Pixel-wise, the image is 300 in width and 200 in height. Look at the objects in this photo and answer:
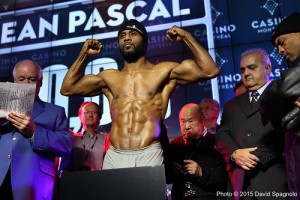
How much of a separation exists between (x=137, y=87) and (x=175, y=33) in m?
0.48

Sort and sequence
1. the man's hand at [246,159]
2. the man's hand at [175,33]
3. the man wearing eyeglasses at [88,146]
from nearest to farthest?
the man's hand at [246,159] < the man's hand at [175,33] < the man wearing eyeglasses at [88,146]

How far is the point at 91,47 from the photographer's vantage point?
252 centimetres

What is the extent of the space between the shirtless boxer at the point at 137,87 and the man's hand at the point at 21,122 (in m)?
0.38

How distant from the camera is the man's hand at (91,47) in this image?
2490mm

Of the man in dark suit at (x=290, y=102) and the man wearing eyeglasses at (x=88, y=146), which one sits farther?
the man wearing eyeglasses at (x=88, y=146)

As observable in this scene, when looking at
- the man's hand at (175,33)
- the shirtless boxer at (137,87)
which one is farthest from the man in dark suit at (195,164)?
the man's hand at (175,33)

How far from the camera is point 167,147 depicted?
2.36m

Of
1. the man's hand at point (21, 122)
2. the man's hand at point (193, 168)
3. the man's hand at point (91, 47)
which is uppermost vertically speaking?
the man's hand at point (91, 47)

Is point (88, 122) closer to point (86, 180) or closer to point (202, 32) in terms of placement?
point (86, 180)

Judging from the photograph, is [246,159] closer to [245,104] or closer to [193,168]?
[245,104]

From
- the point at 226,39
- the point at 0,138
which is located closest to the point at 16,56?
the point at 226,39

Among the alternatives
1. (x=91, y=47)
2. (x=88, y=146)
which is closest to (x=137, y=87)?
(x=91, y=47)

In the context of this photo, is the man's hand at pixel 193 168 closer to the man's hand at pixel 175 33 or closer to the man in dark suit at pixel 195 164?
the man in dark suit at pixel 195 164

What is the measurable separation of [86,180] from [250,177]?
1.09 meters
